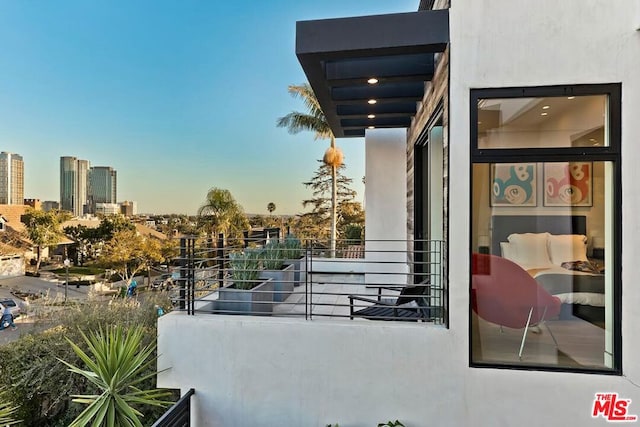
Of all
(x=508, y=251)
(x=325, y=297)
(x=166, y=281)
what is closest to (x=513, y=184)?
(x=508, y=251)

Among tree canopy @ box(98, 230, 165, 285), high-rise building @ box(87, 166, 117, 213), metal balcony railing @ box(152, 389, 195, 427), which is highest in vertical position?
high-rise building @ box(87, 166, 117, 213)

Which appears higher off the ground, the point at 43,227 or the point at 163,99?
the point at 163,99

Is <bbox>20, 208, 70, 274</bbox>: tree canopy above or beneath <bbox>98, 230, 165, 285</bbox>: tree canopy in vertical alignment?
above

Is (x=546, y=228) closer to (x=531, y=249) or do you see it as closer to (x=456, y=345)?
(x=531, y=249)

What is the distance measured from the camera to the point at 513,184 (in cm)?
292

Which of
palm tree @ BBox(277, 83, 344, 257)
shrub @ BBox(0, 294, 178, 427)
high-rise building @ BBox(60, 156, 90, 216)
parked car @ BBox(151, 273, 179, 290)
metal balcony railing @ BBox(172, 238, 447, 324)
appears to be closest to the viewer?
metal balcony railing @ BBox(172, 238, 447, 324)

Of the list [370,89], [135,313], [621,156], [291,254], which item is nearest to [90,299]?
[135,313]

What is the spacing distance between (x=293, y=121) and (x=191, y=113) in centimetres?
980

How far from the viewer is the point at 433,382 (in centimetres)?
282

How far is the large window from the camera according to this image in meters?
2.74

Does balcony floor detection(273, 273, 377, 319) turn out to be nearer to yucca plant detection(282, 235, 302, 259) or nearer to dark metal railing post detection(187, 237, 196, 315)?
yucca plant detection(282, 235, 302, 259)

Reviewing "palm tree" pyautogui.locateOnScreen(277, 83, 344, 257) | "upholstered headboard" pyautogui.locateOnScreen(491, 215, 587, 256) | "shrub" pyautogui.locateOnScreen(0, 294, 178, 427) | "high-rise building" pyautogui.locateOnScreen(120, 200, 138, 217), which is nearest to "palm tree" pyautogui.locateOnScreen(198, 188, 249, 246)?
"palm tree" pyautogui.locateOnScreen(277, 83, 344, 257)

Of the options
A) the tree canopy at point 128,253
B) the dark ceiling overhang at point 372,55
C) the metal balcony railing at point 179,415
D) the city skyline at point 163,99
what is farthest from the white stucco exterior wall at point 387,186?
the tree canopy at point 128,253

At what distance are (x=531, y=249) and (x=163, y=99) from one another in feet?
85.6
